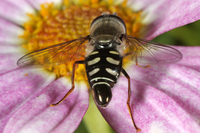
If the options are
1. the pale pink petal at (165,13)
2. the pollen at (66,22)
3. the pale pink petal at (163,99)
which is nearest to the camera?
the pale pink petal at (163,99)

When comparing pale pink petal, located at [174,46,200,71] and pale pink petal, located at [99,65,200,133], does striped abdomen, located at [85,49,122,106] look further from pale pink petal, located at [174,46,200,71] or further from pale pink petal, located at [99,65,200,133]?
pale pink petal, located at [174,46,200,71]

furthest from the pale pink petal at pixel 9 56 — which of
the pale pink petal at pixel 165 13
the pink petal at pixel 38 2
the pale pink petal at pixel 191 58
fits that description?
the pale pink petal at pixel 191 58

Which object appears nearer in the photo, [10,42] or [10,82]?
[10,82]

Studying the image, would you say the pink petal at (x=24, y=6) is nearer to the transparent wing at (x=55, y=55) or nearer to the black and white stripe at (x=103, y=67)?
the transparent wing at (x=55, y=55)

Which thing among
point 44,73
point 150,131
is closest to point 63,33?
point 44,73

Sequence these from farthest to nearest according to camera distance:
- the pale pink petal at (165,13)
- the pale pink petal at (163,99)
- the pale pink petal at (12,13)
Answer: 1. the pale pink petal at (12,13)
2. the pale pink petal at (165,13)
3. the pale pink petal at (163,99)

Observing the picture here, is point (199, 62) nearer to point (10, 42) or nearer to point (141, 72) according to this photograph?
point (141, 72)
